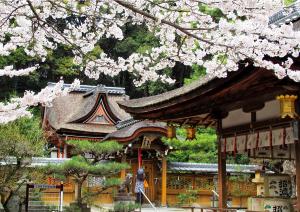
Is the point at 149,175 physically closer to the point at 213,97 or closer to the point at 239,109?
the point at 239,109

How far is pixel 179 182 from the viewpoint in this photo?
18.2 metres

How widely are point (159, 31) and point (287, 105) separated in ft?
10.2

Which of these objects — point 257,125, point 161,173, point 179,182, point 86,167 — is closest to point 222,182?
point 257,125

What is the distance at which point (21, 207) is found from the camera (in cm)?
1257

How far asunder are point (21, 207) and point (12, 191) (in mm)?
1182

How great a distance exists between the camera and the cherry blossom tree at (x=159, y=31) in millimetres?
3205

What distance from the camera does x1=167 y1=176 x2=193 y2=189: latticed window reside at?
18.2 meters

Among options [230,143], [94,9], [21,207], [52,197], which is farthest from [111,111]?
[94,9]

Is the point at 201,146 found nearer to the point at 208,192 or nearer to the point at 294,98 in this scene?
the point at 208,192

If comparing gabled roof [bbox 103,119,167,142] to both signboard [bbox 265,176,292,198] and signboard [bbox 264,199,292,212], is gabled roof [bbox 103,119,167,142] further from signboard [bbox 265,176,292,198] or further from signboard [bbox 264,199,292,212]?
signboard [bbox 264,199,292,212]

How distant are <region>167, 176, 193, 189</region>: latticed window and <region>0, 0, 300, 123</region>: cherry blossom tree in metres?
14.0

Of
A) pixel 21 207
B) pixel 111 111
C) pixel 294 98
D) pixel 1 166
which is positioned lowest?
pixel 21 207

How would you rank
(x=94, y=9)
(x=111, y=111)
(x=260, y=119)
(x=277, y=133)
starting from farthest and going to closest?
(x=111, y=111) < (x=260, y=119) < (x=277, y=133) < (x=94, y=9)

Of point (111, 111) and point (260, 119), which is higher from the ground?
point (111, 111)
